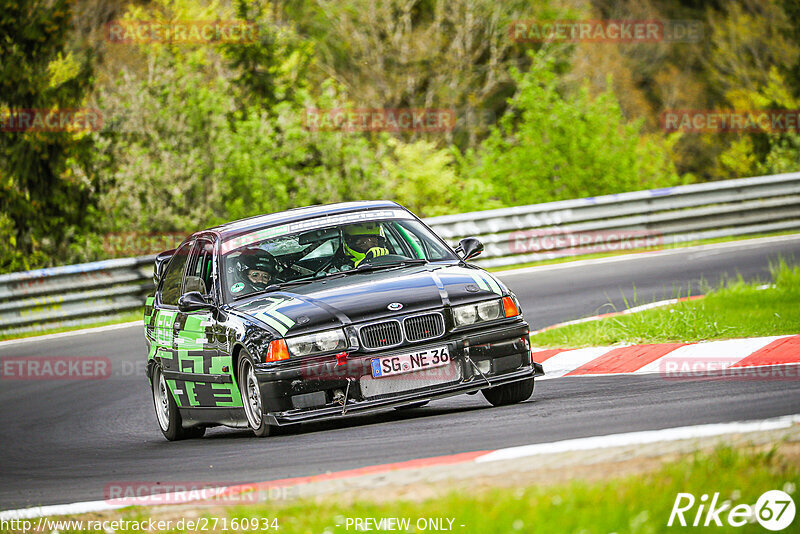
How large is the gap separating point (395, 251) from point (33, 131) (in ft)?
41.8

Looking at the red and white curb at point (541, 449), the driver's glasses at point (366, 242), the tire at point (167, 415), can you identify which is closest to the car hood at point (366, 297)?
the driver's glasses at point (366, 242)

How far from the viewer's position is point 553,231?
61.0 feet

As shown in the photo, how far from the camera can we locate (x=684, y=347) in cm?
930

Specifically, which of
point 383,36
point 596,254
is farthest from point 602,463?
point 383,36

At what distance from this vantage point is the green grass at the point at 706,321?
9.57 m

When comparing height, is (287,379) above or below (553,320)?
above

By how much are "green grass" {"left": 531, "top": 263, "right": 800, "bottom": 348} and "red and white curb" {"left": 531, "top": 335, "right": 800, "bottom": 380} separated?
0.76 ft

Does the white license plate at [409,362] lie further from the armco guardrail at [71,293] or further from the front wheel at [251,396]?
the armco guardrail at [71,293]

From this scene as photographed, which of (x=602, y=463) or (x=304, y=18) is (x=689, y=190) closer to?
(x=602, y=463)
